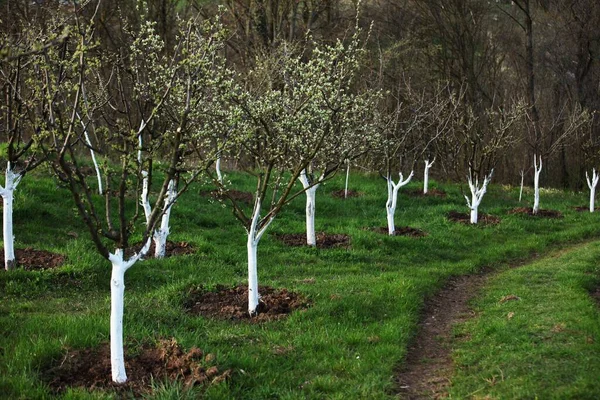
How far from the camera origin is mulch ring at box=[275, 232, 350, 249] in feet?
43.9

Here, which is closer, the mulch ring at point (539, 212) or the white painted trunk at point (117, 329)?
the white painted trunk at point (117, 329)

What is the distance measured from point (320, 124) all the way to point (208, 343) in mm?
4914

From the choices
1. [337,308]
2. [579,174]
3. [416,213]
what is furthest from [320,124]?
[579,174]

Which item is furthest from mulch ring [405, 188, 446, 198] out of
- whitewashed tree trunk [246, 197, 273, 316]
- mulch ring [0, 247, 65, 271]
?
mulch ring [0, 247, 65, 271]

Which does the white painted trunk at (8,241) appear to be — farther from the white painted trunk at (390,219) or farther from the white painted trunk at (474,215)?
the white painted trunk at (474,215)

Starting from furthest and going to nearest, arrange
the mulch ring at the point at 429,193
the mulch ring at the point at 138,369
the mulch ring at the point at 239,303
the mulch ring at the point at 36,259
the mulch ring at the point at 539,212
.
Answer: the mulch ring at the point at 429,193 < the mulch ring at the point at 539,212 < the mulch ring at the point at 36,259 < the mulch ring at the point at 239,303 < the mulch ring at the point at 138,369

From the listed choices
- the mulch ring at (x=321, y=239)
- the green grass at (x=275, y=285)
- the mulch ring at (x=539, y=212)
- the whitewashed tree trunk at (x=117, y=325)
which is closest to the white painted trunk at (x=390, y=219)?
the green grass at (x=275, y=285)

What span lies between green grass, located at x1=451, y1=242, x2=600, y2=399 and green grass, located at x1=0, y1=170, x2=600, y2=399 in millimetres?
898

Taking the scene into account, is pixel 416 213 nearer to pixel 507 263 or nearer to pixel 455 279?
pixel 507 263

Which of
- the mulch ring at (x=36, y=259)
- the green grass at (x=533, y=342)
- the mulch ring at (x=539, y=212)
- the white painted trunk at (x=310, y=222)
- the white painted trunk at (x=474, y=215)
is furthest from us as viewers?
the mulch ring at (x=539, y=212)

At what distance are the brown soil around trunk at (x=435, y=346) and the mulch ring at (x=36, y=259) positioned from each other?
6.07 m

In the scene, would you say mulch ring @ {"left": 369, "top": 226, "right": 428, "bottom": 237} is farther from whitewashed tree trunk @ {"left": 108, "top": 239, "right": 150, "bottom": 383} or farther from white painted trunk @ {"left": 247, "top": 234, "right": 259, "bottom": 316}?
whitewashed tree trunk @ {"left": 108, "top": 239, "right": 150, "bottom": 383}

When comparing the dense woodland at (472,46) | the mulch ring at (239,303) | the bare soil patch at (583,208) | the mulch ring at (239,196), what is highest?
the dense woodland at (472,46)

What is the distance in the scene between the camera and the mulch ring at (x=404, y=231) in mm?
14922
